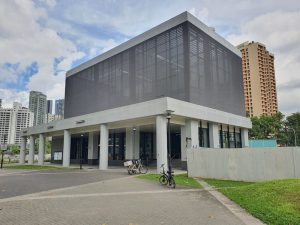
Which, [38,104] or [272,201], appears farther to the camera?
[38,104]

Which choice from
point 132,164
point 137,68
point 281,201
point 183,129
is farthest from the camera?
point 137,68

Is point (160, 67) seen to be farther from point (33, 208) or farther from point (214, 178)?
point (33, 208)

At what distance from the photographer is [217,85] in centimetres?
3111

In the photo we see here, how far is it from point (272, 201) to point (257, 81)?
105348 millimetres

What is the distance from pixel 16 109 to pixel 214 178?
119600mm

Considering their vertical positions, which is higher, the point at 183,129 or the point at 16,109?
the point at 16,109

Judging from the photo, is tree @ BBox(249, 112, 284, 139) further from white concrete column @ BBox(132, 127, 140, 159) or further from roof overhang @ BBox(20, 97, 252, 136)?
white concrete column @ BBox(132, 127, 140, 159)

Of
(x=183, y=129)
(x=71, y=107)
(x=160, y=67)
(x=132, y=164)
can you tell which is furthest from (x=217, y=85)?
(x=71, y=107)

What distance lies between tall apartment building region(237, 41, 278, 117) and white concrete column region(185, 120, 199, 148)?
3368 inches

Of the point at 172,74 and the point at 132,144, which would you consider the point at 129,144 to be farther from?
the point at 172,74

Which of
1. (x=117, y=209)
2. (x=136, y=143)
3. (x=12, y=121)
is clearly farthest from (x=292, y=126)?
(x=12, y=121)

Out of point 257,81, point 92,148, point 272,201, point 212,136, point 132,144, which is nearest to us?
point 272,201

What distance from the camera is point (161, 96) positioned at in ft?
91.0

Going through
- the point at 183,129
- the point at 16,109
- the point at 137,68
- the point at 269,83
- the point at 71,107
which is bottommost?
the point at 183,129
